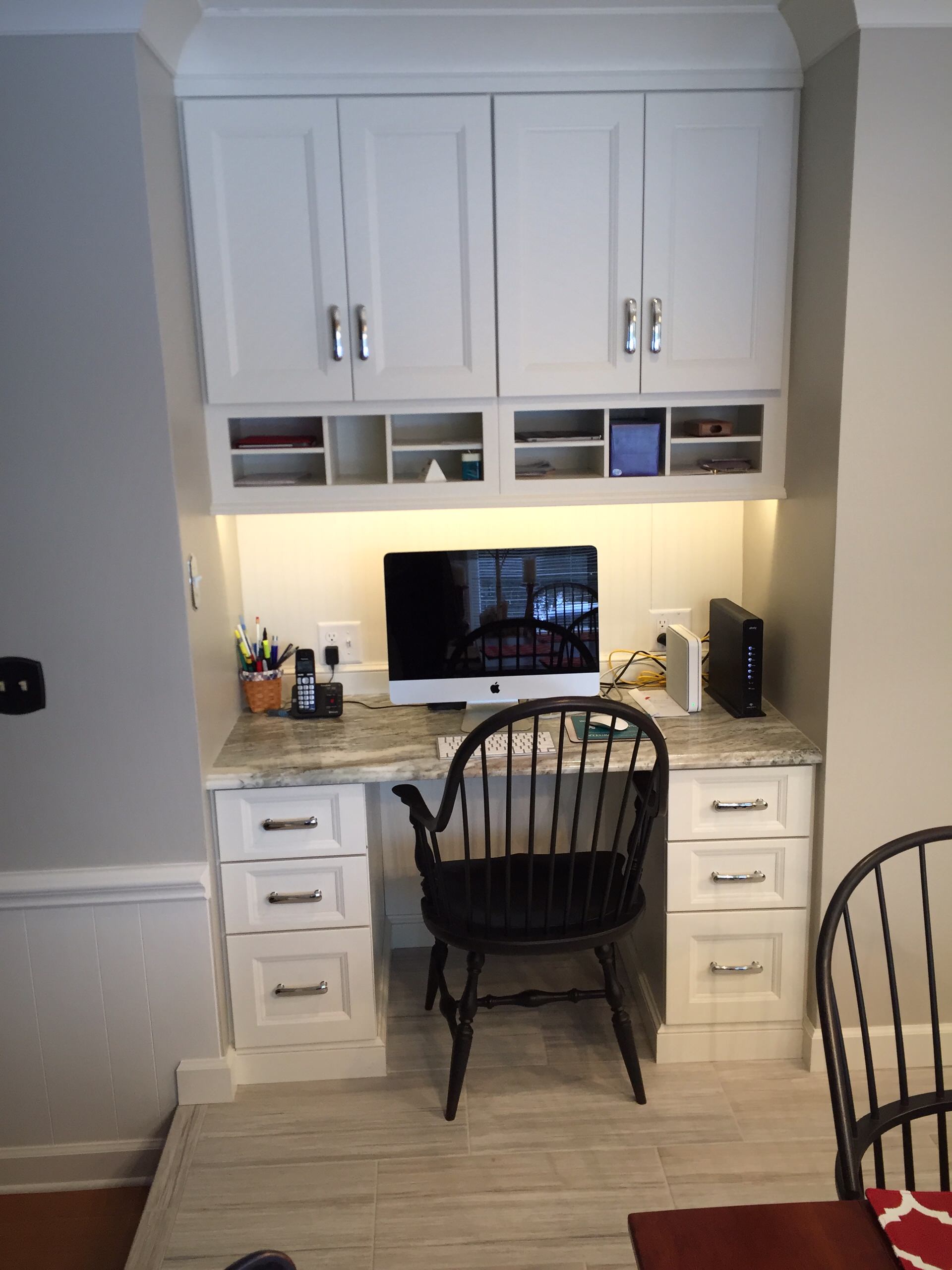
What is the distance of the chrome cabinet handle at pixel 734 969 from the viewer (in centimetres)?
234

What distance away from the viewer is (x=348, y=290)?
2.24 meters

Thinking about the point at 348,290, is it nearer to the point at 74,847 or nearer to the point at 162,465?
the point at 162,465

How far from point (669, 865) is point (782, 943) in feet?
1.11

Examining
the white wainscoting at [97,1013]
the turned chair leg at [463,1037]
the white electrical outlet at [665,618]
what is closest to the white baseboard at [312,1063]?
the white wainscoting at [97,1013]

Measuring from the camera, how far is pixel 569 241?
2.25 metres

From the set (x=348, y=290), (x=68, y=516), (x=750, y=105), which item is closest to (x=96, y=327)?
(x=68, y=516)

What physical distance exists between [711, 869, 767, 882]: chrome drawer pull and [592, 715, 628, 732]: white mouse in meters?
0.39

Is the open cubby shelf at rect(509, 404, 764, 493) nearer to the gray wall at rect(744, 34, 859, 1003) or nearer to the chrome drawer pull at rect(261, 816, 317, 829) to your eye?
the gray wall at rect(744, 34, 859, 1003)

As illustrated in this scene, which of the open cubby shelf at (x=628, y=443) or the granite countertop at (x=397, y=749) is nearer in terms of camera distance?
the granite countertop at (x=397, y=749)

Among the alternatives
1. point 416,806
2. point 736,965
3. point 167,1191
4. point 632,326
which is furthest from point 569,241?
point 167,1191

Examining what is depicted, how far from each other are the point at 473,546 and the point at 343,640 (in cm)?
45

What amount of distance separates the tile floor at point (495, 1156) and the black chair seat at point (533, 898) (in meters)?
0.47

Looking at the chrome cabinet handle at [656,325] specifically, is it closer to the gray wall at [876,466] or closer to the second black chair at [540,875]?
the gray wall at [876,466]

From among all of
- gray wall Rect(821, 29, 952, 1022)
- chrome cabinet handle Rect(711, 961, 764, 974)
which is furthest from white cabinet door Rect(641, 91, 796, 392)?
chrome cabinet handle Rect(711, 961, 764, 974)
